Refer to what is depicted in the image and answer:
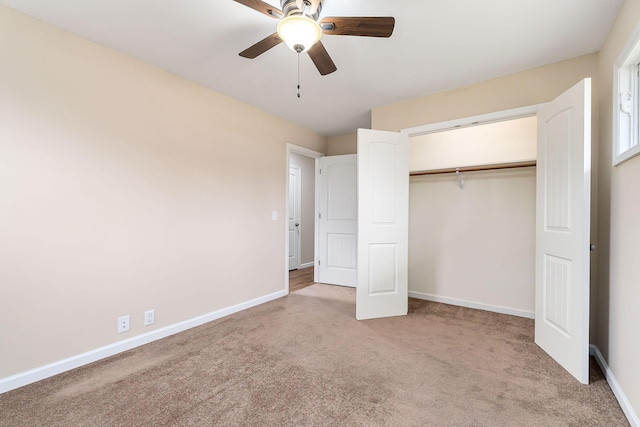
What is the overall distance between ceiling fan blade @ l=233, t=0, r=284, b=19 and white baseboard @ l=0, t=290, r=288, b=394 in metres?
2.62

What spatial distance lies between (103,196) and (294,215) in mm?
3794

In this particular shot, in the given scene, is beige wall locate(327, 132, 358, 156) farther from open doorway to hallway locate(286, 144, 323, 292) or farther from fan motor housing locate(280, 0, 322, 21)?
fan motor housing locate(280, 0, 322, 21)

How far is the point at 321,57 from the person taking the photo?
1892 millimetres

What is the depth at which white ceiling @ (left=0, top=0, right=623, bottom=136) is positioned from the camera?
1.84 metres

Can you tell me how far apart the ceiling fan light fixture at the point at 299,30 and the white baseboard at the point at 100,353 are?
2.59 m

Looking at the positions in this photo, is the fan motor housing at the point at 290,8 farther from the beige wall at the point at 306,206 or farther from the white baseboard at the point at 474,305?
the beige wall at the point at 306,206

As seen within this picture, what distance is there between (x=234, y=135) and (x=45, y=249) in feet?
6.49

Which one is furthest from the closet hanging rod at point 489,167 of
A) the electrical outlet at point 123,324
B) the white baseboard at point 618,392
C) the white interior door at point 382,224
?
the electrical outlet at point 123,324

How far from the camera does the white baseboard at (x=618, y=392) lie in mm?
1474

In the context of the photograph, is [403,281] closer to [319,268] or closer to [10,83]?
[319,268]

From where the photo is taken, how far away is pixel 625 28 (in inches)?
69.7

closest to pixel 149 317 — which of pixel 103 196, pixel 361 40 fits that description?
pixel 103 196

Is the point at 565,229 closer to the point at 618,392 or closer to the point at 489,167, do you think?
the point at 618,392

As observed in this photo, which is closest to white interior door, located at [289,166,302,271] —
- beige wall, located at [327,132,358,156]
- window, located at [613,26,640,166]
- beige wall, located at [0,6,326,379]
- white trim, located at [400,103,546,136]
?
beige wall, located at [327,132,358,156]
